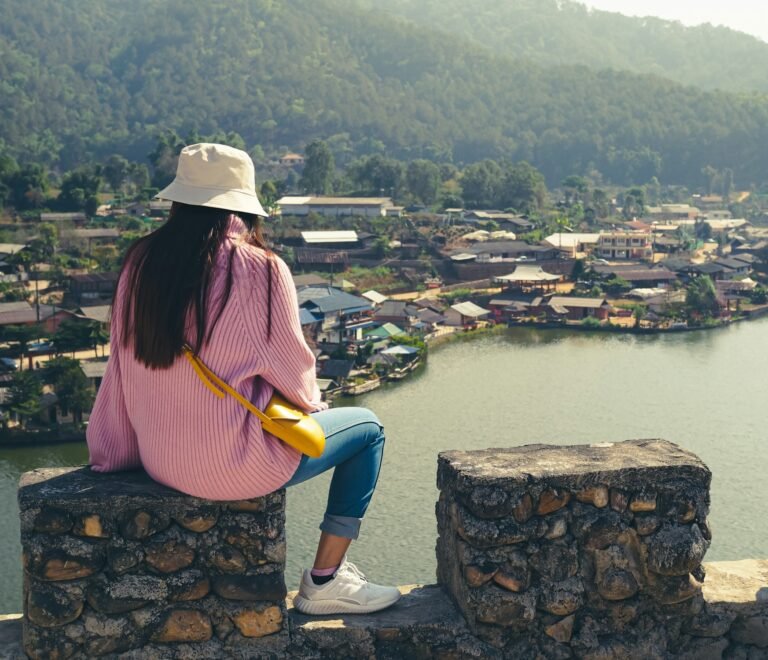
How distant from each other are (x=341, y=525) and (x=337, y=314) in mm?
14908

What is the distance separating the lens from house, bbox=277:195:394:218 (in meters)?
28.2

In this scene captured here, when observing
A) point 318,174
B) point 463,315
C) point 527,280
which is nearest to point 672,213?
point 318,174

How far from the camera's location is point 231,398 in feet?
4.78

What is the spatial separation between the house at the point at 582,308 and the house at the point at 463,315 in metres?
1.37

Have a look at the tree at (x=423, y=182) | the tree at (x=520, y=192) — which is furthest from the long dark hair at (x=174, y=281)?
the tree at (x=423, y=182)

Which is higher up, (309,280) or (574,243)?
(309,280)

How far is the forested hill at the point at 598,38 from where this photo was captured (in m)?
90.9

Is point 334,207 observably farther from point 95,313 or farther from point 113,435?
point 113,435

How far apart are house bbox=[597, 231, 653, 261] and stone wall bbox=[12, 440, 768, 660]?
24.2 metres

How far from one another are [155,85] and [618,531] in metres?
61.4

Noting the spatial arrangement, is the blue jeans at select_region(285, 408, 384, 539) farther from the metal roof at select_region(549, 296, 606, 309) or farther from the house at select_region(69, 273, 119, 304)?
the metal roof at select_region(549, 296, 606, 309)

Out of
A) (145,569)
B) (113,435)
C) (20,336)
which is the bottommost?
(20,336)

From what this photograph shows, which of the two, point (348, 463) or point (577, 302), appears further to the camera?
point (577, 302)

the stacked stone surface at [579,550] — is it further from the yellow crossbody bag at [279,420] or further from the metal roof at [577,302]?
the metal roof at [577,302]
